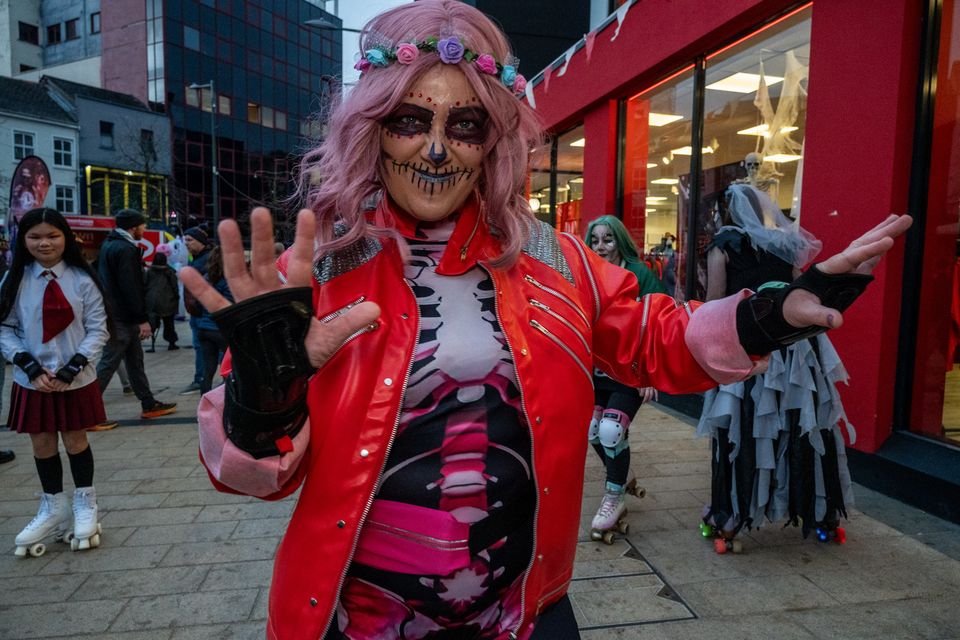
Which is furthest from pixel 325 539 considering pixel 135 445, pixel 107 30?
pixel 107 30

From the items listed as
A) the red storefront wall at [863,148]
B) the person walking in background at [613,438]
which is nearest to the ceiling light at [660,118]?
the red storefront wall at [863,148]

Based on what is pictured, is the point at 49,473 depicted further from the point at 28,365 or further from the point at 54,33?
the point at 54,33

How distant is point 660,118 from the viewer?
773 cm

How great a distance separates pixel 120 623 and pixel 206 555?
704 millimetres

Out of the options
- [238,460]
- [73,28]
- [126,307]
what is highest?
[73,28]

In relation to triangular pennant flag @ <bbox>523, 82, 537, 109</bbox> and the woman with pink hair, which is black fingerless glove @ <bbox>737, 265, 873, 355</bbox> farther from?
triangular pennant flag @ <bbox>523, 82, 537, 109</bbox>

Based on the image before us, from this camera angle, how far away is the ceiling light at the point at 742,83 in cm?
595

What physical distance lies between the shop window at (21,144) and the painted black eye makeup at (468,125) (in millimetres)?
35431

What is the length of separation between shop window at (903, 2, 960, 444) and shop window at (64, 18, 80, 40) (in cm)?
5285

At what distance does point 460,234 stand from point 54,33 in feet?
181

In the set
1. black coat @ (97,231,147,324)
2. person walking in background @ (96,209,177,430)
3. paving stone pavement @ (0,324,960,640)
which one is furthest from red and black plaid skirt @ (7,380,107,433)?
black coat @ (97,231,147,324)

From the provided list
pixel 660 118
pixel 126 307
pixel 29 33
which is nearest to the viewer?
pixel 126 307

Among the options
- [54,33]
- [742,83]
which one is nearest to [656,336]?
[742,83]

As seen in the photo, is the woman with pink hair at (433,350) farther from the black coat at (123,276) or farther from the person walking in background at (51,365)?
the black coat at (123,276)
